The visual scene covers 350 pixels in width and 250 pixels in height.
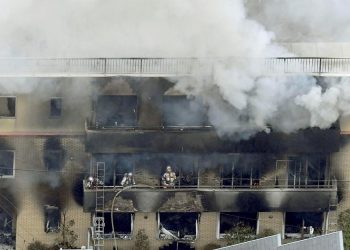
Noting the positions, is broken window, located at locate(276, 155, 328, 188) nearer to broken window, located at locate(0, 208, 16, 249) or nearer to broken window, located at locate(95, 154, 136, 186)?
broken window, located at locate(95, 154, 136, 186)

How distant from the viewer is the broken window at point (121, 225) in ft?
73.6

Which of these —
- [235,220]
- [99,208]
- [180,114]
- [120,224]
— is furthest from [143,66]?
[235,220]

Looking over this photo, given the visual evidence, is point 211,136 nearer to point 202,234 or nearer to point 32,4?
point 202,234

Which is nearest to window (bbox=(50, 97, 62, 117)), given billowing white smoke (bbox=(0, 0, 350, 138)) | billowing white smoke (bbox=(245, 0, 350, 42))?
billowing white smoke (bbox=(0, 0, 350, 138))

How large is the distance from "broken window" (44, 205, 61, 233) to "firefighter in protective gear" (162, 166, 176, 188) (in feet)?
9.47

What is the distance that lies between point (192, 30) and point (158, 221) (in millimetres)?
5134

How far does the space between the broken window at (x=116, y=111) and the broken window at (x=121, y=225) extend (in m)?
2.48

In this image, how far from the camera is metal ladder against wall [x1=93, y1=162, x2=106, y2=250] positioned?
2173cm

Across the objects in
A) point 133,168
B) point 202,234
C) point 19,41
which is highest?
point 19,41

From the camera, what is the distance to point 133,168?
72.0 feet

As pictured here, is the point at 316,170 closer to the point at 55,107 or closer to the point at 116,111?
the point at 116,111

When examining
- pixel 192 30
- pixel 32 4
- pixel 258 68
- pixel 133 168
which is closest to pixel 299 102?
pixel 258 68

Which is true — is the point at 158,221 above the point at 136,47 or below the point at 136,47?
below

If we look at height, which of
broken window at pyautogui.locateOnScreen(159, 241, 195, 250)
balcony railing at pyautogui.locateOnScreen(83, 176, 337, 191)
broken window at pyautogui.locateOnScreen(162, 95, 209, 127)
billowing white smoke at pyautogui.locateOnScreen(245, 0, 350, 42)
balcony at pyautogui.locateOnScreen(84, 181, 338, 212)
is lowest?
broken window at pyautogui.locateOnScreen(159, 241, 195, 250)
